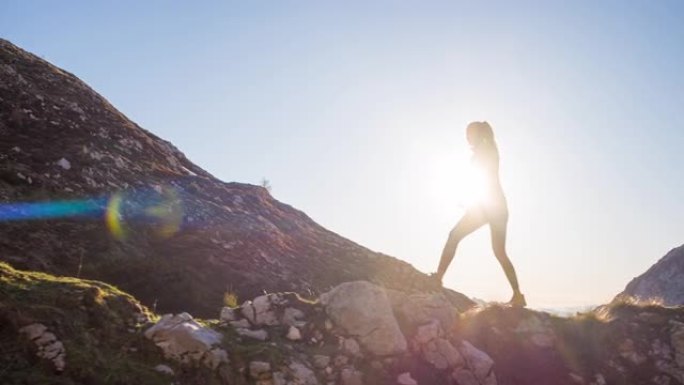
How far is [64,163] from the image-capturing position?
1505cm

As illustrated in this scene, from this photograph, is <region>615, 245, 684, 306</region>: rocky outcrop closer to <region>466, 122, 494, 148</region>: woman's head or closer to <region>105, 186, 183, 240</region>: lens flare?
<region>105, 186, 183, 240</region>: lens flare

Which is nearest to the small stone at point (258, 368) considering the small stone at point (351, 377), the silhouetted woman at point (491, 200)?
the small stone at point (351, 377)

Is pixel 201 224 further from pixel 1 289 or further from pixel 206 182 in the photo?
pixel 1 289

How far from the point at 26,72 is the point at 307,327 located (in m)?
16.3

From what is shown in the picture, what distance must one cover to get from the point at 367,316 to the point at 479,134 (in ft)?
12.4

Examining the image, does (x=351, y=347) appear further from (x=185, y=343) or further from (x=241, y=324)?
(x=185, y=343)

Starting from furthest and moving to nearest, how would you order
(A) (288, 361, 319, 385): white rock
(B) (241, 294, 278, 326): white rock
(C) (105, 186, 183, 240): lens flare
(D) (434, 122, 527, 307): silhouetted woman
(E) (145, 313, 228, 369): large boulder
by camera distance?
(C) (105, 186, 183, 240): lens flare → (D) (434, 122, 527, 307): silhouetted woman → (B) (241, 294, 278, 326): white rock → (A) (288, 361, 319, 385): white rock → (E) (145, 313, 228, 369): large boulder

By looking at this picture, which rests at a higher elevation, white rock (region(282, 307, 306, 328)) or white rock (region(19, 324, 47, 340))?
white rock (region(282, 307, 306, 328))

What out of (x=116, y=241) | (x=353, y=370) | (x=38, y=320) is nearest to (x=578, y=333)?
(x=353, y=370)

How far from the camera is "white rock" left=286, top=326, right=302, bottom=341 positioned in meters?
7.14

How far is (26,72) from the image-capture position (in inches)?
735

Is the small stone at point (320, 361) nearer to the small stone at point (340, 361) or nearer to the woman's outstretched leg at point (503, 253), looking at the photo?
the small stone at point (340, 361)

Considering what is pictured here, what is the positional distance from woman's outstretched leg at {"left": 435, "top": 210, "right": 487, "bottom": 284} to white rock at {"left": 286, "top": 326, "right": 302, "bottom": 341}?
138 inches

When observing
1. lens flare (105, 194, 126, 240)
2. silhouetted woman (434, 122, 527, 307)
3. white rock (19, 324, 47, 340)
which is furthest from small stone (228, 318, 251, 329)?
lens flare (105, 194, 126, 240)
